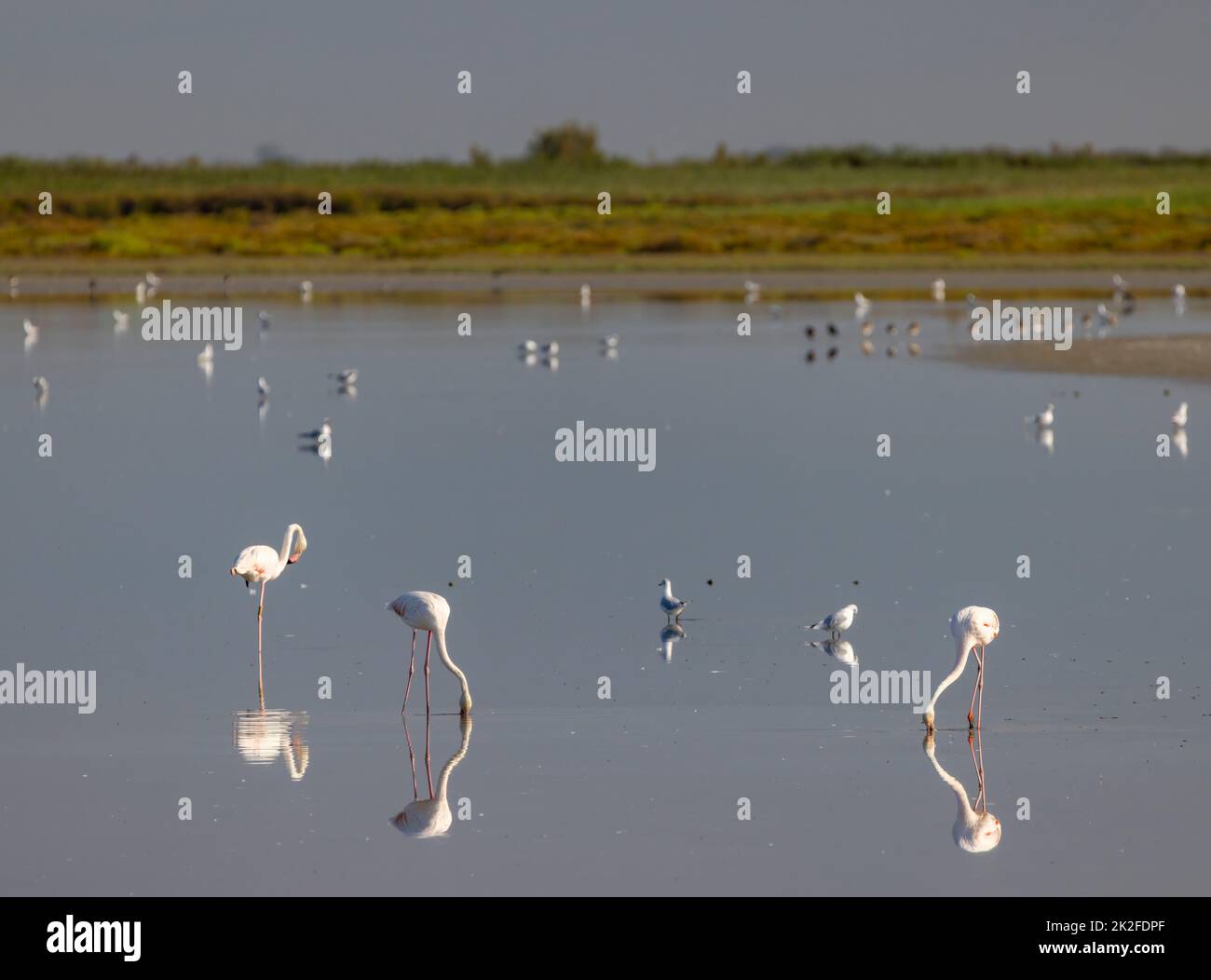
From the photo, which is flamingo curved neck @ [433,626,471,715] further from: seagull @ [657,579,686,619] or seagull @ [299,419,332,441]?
seagull @ [299,419,332,441]

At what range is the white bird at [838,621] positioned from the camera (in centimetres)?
1366

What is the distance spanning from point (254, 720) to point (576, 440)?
13.6m

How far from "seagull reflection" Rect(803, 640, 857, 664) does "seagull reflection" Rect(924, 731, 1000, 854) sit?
2.54m

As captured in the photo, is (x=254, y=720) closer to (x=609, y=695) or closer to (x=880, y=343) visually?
(x=609, y=695)

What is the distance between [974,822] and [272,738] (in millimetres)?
4076

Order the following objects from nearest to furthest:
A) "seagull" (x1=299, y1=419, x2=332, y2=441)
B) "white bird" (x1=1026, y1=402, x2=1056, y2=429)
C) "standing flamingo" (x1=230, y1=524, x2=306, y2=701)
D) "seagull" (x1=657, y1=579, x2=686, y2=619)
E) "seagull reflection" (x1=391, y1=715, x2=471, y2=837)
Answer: "seagull reflection" (x1=391, y1=715, x2=471, y2=837) → "standing flamingo" (x1=230, y1=524, x2=306, y2=701) → "seagull" (x1=657, y1=579, x2=686, y2=619) → "seagull" (x1=299, y1=419, x2=332, y2=441) → "white bird" (x1=1026, y1=402, x2=1056, y2=429)

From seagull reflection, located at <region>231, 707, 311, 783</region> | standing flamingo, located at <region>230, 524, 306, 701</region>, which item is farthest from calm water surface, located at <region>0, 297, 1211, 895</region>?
standing flamingo, located at <region>230, 524, 306, 701</region>

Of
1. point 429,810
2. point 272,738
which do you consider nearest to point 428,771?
point 429,810

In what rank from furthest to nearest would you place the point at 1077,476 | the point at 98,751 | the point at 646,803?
1. the point at 1077,476
2. the point at 98,751
3. the point at 646,803

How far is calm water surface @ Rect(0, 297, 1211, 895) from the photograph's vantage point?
9422mm

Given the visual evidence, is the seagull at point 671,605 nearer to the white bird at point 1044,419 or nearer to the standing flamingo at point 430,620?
the standing flamingo at point 430,620

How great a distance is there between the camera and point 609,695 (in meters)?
12.4

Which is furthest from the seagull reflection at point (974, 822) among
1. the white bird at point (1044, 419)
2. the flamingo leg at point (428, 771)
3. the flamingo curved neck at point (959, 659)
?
the white bird at point (1044, 419)
